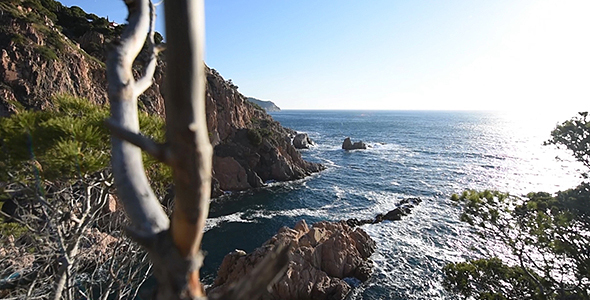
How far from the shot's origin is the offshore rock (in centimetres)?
1395

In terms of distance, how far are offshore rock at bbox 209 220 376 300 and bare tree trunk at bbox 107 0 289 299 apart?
11.8m

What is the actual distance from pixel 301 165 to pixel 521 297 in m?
32.6

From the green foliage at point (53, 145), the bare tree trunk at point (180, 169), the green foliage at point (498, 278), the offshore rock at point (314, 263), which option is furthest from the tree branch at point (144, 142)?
the green foliage at point (498, 278)

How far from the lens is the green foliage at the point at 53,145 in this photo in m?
5.44

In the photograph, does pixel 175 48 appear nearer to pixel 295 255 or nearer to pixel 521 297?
pixel 521 297

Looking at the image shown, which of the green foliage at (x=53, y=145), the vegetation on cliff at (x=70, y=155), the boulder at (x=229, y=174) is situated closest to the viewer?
the green foliage at (x=53, y=145)

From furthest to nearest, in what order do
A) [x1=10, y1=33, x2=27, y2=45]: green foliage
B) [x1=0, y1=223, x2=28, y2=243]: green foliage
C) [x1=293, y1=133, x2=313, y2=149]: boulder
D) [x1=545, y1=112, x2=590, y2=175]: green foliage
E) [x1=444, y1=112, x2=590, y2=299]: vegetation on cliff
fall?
[x1=293, y1=133, x2=313, y2=149]: boulder, [x1=10, y1=33, x2=27, y2=45]: green foliage, [x1=545, y1=112, x2=590, y2=175]: green foliage, [x1=444, y1=112, x2=590, y2=299]: vegetation on cliff, [x1=0, y1=223, x2=28, y2=243]: green foliage

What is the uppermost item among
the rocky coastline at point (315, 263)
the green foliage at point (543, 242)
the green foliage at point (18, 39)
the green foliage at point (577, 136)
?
the green foliage at point (18, 39)

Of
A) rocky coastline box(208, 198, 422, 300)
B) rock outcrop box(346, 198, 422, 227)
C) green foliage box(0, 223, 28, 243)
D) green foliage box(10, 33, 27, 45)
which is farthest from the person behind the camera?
rock outcrop box(346, 198, 422, 227)

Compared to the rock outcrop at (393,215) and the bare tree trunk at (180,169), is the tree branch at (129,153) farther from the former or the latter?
the rock outcrop at (393,215)

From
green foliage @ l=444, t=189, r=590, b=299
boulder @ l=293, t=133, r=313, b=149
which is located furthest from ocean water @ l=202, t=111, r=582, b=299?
boulder @ l=293, t=133, r=313, b=149

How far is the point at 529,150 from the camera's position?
207ft

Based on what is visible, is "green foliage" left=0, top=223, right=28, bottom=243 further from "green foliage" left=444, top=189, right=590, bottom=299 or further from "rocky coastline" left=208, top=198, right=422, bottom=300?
"green foliage" left=444, top=189, right=590, bottom=299

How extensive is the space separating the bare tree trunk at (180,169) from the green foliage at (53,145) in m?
4.64
